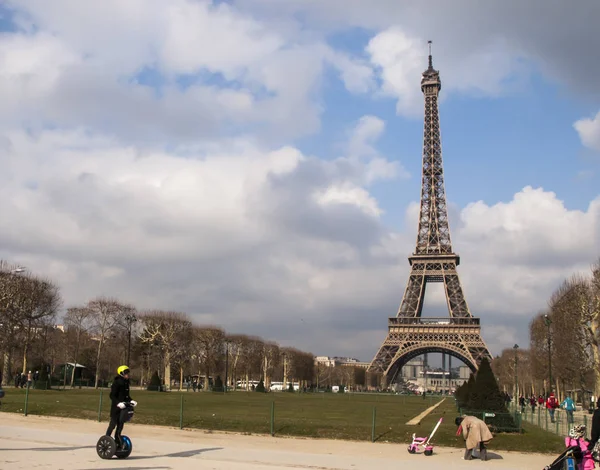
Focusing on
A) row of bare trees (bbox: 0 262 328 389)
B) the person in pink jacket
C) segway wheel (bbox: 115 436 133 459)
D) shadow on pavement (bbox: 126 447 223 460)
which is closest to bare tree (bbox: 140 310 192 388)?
row of bare trees (bbox: 0 262 328 389)

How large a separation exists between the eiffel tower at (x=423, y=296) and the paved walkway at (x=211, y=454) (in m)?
80.9

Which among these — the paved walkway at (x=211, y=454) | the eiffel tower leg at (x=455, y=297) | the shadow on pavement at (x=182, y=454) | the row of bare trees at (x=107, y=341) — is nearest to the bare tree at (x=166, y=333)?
the row of bare trees at (x=107, y=341)

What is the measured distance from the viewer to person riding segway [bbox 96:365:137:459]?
13.4 m

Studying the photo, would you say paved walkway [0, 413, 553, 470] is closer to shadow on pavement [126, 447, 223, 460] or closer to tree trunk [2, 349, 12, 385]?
shadow on pavement [126, 447, 223, 460]

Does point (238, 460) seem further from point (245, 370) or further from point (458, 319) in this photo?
point (458, 319)

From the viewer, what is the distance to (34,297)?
192ft

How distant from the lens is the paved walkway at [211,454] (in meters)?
13.4

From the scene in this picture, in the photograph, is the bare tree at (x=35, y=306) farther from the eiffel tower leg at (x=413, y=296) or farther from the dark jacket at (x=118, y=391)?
the eiffel tower leg at (x=413, y=296)

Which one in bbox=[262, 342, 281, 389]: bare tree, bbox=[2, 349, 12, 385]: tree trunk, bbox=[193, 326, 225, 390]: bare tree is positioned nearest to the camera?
bbox=[2, 349, 12, 385]: tree trunk

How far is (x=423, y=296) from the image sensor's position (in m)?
109

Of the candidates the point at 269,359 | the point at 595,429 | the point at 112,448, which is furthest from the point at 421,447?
the point at 269,359

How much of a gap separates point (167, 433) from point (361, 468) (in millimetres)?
8719

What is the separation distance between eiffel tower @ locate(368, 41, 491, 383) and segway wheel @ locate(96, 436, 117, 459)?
3441 inches

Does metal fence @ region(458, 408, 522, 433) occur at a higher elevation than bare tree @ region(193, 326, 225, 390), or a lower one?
lower
